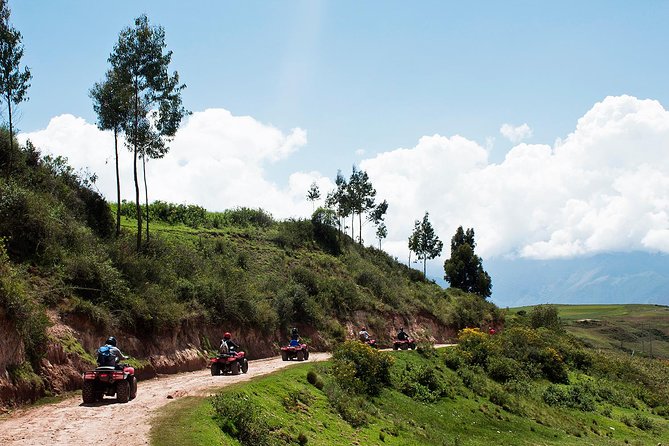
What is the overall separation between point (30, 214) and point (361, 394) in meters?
19.1

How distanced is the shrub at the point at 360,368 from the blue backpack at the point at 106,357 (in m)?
12.9

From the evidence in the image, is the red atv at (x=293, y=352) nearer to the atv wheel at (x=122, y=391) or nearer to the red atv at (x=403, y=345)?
the red atv at (x=403, y=345)

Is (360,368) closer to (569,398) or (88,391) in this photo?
(88,391)

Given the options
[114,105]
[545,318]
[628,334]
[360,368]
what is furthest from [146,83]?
[628,334]

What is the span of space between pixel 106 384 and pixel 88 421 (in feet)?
10.4

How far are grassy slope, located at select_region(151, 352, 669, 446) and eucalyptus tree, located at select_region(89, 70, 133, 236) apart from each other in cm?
2213

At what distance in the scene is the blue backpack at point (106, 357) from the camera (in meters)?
18.7

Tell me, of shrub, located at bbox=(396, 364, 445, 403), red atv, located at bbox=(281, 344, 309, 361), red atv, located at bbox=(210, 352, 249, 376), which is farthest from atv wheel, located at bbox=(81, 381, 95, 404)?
shrub, located at bbox=(396, 364, 445, 403)

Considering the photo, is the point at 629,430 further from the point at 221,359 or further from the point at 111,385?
the point at 111,385

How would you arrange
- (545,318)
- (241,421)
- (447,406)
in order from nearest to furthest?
(241,421) → (447,406) → (545,318)

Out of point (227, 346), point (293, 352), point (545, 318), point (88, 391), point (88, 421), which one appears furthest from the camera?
point (545, 318)

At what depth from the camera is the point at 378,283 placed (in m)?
67.7

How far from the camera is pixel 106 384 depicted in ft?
61.3

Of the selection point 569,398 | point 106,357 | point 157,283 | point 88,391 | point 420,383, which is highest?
point 157,283
